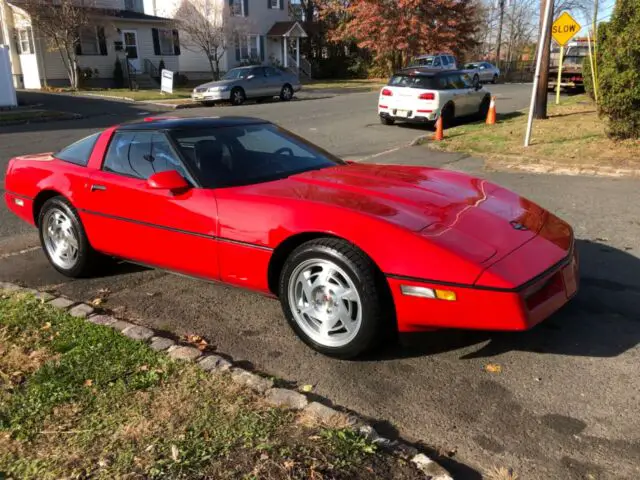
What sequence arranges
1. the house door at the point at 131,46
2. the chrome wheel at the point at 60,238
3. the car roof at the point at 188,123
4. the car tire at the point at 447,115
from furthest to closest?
the house door at the point at 131,46 → the car tire at the point at 447,115 → the chrome wheel at the point at 60,238 → the car roof at the point at 188,123

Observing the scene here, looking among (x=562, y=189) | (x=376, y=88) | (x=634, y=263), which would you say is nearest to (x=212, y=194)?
(x=634, y=263)

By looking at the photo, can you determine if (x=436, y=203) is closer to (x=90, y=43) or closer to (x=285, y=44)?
(x=90, y=43)

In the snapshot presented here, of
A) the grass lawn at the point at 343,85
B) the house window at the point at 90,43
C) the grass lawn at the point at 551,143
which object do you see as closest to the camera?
the grass lawn at the point at 551,143

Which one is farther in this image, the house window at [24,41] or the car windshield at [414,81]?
the house window at [24,41]

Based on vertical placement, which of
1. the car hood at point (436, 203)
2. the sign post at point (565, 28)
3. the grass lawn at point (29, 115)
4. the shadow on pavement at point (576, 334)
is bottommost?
the shadow on pavement at point (576, 334)

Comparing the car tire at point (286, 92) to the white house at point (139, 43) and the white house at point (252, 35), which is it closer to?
the white house at point (139, 43)

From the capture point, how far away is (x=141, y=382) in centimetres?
313

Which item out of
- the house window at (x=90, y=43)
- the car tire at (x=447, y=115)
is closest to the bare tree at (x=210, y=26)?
the house window at (x=90, y=43)

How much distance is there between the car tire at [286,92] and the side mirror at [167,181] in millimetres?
22111

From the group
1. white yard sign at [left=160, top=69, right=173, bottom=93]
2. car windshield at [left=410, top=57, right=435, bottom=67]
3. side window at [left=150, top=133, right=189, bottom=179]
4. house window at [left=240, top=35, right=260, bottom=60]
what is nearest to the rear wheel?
white yard sign at [left=160, top=69, right=173, bottom=93]

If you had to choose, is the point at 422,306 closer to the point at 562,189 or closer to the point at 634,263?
the point at 634,263

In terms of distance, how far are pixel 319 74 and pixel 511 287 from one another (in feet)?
147

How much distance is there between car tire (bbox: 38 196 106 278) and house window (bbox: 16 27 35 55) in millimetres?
29598

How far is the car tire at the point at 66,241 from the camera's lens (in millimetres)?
4746
